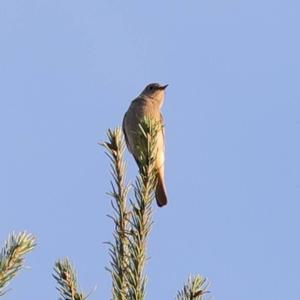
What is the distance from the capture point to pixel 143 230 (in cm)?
279

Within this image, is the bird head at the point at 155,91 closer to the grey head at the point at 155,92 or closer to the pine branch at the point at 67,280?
the grey head at the point at 155,92

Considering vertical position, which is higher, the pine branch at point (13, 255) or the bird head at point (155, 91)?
the bird head at point (155, 91)

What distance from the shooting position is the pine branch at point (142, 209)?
8.37 ft

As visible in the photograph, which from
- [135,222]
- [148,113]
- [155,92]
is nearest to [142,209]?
[135,222]

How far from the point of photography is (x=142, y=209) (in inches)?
114

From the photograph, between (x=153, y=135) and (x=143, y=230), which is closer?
(x=143, y=230)

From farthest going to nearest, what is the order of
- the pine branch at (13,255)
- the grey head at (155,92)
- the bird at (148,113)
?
the grey head at (155,92) < the bird at (148,113) < the pine branch at (13,255)

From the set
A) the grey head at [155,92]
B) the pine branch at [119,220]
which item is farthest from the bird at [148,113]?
the pine branch at [119,220]

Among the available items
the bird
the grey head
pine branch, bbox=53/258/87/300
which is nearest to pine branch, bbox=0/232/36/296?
pine branch, bbox=53/258/87/300

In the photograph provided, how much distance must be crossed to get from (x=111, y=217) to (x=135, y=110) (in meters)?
6.16

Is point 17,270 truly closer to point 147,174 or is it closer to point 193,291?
point 193,291

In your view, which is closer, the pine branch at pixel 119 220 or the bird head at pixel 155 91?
the pine branch at pixel 119 220

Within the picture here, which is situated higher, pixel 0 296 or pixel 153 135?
pixel 153 135

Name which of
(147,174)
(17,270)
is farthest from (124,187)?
(17,270)
